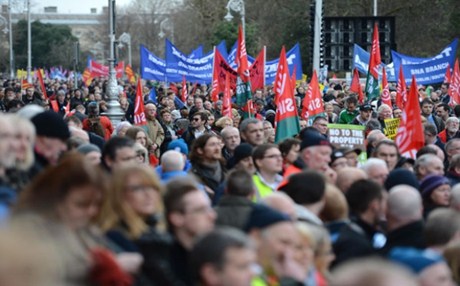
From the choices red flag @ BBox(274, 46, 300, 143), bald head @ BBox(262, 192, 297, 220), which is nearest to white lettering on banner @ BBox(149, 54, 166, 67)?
red flag @ BBox(274, 46, 300, 143)

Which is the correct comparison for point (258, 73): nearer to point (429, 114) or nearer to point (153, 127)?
point (429, 114)

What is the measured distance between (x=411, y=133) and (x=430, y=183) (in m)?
3.53

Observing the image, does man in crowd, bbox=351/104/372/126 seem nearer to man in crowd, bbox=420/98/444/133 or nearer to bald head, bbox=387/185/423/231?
man in crowd, bbox=420/98/444/133

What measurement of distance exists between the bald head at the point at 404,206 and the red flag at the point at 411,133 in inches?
197

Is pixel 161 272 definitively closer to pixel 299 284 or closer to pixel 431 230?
pixel 299 284

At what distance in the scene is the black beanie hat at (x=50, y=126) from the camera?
7871 mm

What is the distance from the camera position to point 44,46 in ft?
375

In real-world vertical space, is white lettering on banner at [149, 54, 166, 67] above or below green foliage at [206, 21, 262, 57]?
below

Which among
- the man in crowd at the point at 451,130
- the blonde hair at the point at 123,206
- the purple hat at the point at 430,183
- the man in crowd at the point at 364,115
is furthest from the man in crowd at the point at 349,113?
the blonde hair at the point at 123,206

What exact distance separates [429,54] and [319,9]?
34.8 metres

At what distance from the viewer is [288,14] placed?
59.1 m

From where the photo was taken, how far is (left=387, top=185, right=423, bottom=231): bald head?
7.95 m

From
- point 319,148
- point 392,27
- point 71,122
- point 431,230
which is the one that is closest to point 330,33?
point 392,27

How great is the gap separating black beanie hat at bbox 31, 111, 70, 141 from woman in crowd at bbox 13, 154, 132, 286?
185 cm
